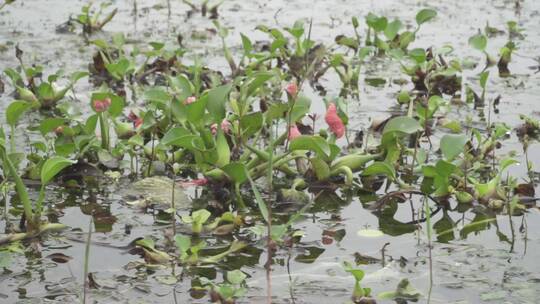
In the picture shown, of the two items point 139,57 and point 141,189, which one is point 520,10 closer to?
point 139,57

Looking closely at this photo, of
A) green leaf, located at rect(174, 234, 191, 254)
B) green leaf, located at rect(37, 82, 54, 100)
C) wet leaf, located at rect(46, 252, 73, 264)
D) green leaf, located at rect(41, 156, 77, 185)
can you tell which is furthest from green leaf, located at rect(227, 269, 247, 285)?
green leaf, located at rect(37, 82, 54, 100)

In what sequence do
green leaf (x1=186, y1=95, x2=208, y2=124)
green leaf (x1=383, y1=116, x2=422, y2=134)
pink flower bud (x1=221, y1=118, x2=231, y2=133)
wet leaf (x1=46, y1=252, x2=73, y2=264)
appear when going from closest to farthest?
1. wet leaf (x1=46, y1=252, x2=73, y2=264)
2. green leaf (x1=186, y1=95, x2=208, y2=124)
3. green leaf (x1=383, y1=116, x2=422, y2=134)
4. pink flower bud (x1=221, y1=118, x2=231, y2=133)

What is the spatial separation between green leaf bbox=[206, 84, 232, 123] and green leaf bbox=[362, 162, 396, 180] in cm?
56

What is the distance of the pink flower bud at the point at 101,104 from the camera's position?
335cm

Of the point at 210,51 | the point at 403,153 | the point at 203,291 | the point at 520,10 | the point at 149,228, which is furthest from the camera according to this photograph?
the point at 520,10

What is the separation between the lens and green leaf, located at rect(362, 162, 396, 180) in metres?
3.11

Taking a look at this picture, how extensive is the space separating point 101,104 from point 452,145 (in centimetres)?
131

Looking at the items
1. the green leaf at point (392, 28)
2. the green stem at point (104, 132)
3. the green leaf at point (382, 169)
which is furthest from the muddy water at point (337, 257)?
the green leaf at point (392, 28)

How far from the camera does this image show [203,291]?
239cm

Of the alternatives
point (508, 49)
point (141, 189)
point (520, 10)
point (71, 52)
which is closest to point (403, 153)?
point (141, 189)

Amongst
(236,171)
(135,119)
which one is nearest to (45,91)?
(135,119)

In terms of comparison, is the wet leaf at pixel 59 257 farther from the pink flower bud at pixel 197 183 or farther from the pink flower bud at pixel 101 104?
the pink flower bud at pixel 101 104

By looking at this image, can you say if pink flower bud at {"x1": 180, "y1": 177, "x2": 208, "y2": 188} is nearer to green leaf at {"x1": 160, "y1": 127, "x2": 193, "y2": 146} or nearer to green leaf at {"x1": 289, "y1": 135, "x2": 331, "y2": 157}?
green leaf at {"x1": 160, "y1": 127, "x2": 193, "y2": 146}

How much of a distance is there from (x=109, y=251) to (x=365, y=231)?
82 cm
